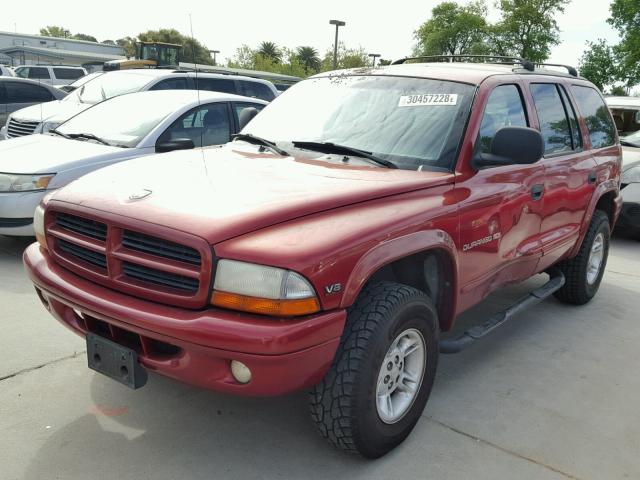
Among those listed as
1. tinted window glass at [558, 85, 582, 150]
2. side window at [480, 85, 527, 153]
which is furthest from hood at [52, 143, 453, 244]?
tinted window glass at [558, 85, 582, 150]

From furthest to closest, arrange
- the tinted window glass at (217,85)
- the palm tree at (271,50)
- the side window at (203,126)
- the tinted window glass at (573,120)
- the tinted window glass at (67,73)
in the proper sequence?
the palm tree at (271,50), the tinted window glass at (67,73), the tinted window glass at (217,85), the side window at (203,126), the tinted window glass at (573,120)

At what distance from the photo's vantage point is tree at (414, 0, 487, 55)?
5850 centimetres

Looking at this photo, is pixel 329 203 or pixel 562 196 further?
pixel 562 196

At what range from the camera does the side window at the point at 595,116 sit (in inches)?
184

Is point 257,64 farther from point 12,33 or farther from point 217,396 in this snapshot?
point 217,396

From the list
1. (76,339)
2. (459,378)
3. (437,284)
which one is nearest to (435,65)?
(437,284)

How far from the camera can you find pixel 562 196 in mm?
4156

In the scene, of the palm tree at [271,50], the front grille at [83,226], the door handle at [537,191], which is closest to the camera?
the front grille at [83,226]

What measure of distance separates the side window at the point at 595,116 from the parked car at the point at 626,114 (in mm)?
5537

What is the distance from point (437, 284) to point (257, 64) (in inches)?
2342

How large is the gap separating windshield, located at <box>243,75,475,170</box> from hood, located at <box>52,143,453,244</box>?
0.60ft

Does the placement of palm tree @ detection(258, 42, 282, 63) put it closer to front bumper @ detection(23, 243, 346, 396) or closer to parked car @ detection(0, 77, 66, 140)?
parked car @ detection(0, 77, 66, 140)

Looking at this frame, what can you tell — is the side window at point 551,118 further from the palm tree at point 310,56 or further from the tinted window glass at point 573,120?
the palm tree at point 310,56

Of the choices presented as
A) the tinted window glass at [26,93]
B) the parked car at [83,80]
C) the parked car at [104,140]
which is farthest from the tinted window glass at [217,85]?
the tinted window glass at [26,93]
